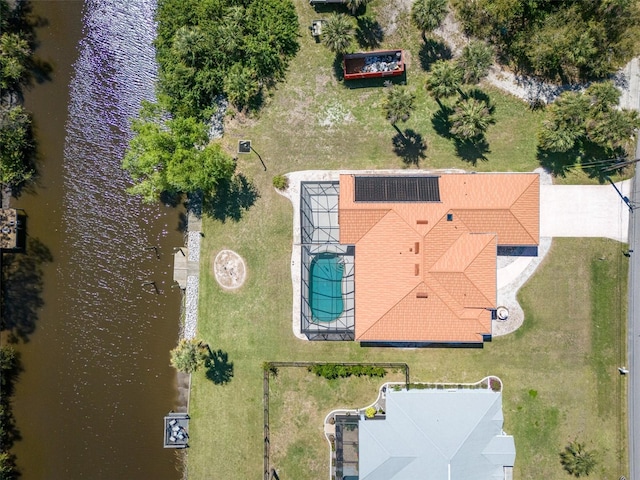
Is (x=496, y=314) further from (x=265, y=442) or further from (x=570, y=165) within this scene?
(x=265, y=442)

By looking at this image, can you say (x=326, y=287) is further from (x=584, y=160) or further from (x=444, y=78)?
(x=584, y=160)

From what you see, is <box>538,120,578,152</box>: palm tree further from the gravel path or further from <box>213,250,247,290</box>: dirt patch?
the gravel path

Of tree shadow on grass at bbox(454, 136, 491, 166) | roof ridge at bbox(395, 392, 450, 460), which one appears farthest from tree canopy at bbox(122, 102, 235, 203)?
roof ridge at bbox(395, 392, 450, 460)

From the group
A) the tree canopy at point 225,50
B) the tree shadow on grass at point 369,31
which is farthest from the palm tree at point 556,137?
the tree canopy at point 225,50

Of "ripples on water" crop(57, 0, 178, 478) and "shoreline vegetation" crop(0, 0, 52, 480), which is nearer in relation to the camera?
"shoreline vegetation" crop(0, 0, 52, 480)

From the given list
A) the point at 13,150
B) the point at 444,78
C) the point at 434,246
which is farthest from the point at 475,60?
the point at 13,150

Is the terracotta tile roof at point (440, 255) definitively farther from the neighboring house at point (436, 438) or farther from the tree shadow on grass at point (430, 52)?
the tree shadow on grass at point (430, 52)
